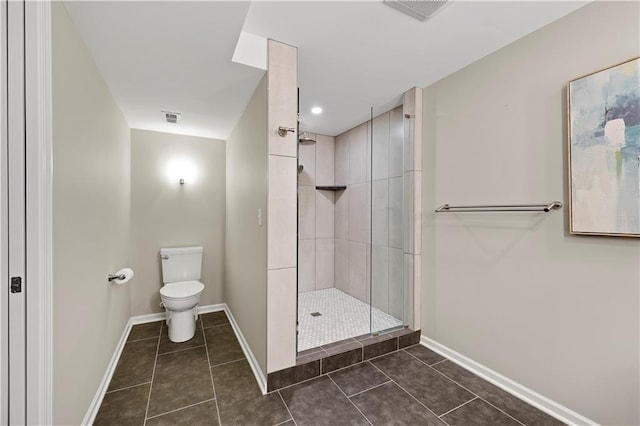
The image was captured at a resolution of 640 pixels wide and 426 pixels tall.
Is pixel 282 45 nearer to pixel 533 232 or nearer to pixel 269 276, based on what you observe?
pixel 269 276

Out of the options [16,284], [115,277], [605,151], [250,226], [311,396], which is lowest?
[311,396]

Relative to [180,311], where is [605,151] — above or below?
above

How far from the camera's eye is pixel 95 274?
1.72 metres

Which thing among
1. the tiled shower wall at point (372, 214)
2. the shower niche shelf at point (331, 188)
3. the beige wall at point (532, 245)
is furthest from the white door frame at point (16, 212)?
Answer: the shower niche shelf at point (331, 188)

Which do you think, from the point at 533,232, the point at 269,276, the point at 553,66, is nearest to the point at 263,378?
the point at 269,276

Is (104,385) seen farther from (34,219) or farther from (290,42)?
(290,42)

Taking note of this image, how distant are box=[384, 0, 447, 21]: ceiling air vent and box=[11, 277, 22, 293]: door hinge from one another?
6.99ft

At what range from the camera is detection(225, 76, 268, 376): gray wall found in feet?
6.44

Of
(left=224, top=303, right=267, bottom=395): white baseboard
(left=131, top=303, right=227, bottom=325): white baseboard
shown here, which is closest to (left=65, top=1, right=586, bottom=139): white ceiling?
(left=224, top=303, right=267, bottom=395): white baseboard

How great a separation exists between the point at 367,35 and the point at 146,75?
1.62 m

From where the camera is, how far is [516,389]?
1827mm

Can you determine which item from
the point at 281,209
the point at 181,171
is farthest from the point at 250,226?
the point at 181,171

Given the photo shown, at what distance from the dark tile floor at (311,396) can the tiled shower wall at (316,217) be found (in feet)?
5.53

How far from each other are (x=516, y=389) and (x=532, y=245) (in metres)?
0.98
